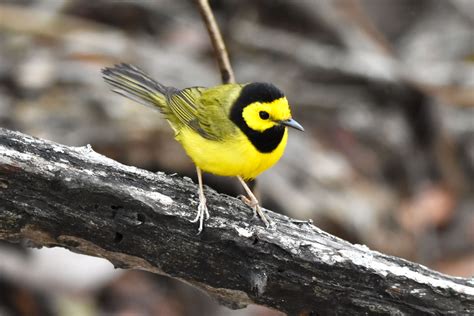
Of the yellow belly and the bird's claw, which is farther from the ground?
the yellow belly

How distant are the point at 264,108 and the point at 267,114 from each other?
0.12 ft

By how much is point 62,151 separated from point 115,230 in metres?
0.37

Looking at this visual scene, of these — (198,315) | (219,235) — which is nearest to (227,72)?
(219,235)

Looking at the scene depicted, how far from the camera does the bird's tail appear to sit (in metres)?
4.31

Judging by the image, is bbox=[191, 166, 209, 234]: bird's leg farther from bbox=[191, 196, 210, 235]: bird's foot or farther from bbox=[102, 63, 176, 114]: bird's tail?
bbox=[102, 63, 176, 114]: bird's tail

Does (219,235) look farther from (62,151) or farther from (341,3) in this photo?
(341,3)

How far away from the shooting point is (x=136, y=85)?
435 cm

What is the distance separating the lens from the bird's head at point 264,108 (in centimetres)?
387

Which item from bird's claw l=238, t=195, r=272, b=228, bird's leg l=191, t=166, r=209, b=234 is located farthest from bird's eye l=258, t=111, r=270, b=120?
bird's leg l=191, t=166, r=209, b=234

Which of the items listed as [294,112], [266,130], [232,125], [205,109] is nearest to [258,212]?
[266,130]

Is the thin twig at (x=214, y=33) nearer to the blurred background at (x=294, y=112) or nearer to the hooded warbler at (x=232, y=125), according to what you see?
the hooded warbler at (x=232, y=125)

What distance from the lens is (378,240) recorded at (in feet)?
22.0

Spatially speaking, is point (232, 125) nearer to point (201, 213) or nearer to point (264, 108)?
point (264, 108)

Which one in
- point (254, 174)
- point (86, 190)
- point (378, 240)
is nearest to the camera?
point (86, 190)
